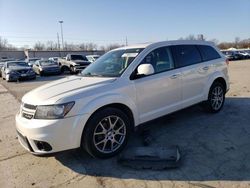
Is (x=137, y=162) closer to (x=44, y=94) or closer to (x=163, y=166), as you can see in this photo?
(x=163, y=166)

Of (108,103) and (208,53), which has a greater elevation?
(208,53)

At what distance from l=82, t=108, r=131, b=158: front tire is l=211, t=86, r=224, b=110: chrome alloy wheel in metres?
2.71

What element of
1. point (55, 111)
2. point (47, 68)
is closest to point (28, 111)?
point (55, 111)

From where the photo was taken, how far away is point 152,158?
381 cm

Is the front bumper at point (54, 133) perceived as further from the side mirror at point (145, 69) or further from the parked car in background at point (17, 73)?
the parked car in background at point (17, 73)

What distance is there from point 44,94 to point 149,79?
173cm

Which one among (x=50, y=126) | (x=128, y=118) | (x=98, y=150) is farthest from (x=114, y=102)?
(x=50, y=126)

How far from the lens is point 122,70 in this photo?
4367 millimetres

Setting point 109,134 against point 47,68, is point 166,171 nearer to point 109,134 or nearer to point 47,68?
point 109,134

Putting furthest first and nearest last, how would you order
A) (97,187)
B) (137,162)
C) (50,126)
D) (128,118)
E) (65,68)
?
(65,68) < (128,118) < (137,162) < (50,126) < (97,187)

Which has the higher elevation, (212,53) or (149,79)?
(212,53)

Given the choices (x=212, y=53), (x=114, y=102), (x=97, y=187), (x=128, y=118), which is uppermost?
(x=212, y=53)

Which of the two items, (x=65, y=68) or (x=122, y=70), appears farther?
(x=65, y=68)

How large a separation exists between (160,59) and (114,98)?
1406 millimetres
